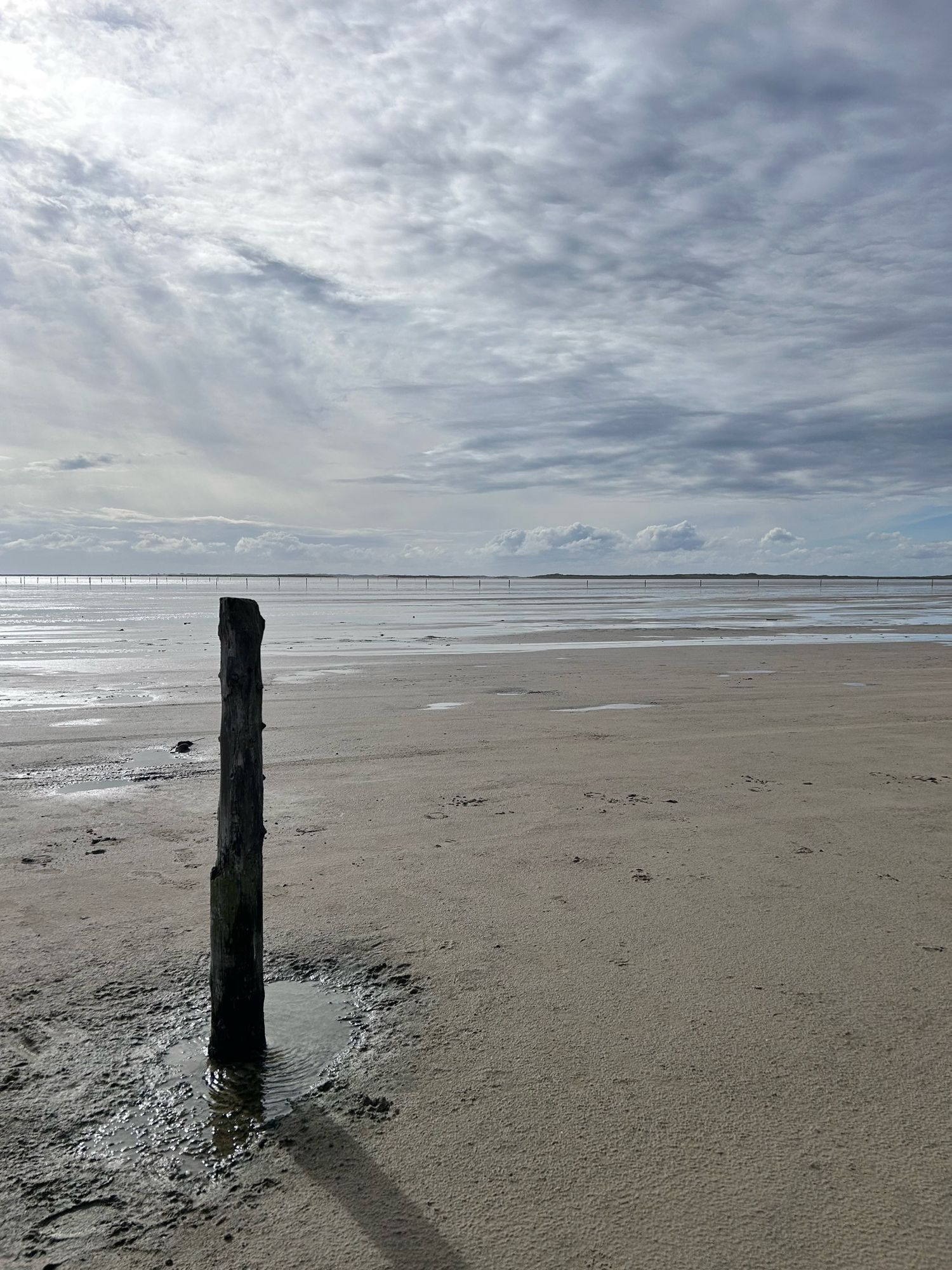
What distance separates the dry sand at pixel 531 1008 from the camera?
3119mm

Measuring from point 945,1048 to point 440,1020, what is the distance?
243cm

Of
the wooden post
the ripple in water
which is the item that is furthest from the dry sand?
the wooden post

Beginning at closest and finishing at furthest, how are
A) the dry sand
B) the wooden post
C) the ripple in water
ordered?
the dry sand → the ripple in water → the wooden post

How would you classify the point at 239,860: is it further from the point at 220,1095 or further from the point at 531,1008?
the point at 531,1008

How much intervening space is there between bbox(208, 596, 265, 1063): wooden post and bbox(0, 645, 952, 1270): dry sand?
1.59ft

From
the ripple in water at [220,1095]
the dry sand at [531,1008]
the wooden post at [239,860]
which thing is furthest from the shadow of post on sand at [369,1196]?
the wooden post at [239,860]

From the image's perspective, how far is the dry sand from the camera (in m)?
3.12

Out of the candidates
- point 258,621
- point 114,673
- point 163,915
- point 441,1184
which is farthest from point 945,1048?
point 114,673

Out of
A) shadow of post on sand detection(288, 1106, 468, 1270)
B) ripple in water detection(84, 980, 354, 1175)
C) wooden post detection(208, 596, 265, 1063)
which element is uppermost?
wooden post detection(208, 596, 265, 1063)

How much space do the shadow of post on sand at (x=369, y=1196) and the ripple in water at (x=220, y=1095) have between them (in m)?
0.23

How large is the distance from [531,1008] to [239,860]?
1716mm

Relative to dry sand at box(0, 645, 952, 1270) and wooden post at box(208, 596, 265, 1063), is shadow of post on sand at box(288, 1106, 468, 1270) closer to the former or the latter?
dry sand at box(0, 645, 952, 1270)

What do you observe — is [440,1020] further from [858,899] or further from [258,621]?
[858,899]

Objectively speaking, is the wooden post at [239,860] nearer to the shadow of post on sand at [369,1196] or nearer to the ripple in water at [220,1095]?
the ripple in water at [220,1095]
